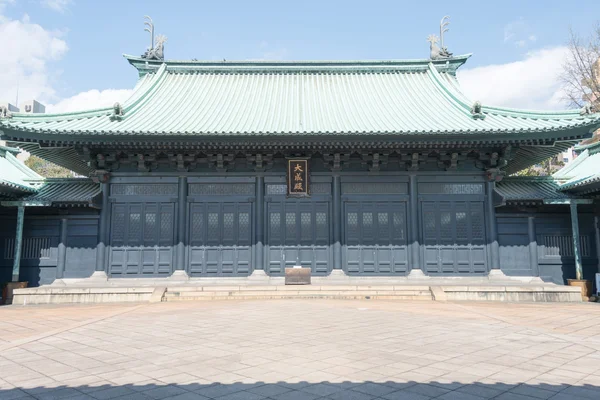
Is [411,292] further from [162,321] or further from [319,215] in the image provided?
[162,321]

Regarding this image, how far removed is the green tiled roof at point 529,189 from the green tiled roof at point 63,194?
1534 cm

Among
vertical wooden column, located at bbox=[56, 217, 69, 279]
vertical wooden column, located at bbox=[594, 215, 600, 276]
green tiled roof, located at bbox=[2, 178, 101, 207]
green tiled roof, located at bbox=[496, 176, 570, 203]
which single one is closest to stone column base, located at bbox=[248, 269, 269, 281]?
green tiled roof, located at bbox=[2, 178, 101, 207]

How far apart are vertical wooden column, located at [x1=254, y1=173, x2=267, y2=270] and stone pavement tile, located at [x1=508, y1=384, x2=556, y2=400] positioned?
11.7 metres

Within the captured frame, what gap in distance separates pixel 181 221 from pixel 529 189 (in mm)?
13514

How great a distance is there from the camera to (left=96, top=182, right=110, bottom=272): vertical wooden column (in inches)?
631

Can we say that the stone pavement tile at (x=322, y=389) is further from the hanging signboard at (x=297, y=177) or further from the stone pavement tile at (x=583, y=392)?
the hanging signboard at (x=297, y=177)

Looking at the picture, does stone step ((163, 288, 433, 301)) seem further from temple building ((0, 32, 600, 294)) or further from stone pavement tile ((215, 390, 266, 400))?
stone pavement tile ((215, 390, 266, 400))

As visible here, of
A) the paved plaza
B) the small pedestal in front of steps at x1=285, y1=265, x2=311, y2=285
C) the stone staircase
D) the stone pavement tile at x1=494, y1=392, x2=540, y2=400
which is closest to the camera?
the stone pavement tile at x1=494, y1=392, x2=540, y2=400

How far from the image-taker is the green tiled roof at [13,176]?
14875mm

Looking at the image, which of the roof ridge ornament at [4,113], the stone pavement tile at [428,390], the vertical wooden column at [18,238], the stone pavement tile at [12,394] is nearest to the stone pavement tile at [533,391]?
the stone pavement tile at [428,390]

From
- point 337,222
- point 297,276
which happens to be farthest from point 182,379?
point 337,222

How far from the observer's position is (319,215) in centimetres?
1645

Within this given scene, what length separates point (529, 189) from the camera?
54.8 ft

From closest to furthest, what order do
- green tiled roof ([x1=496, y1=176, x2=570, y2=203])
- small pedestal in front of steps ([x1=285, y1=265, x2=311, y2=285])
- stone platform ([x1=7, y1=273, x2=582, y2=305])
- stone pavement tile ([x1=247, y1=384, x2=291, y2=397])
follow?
stone pavement tile ([x1=247, y1=384, x2=291, y2=397])
stone platform ([x1=7, y1=273, x2=582, y2=305])
small pedestal in front of steps ([x1=285, y1=265, x2=311, y2=285])
green tiled roof ([x1=496, y1=176, x2=570, y2=203])
